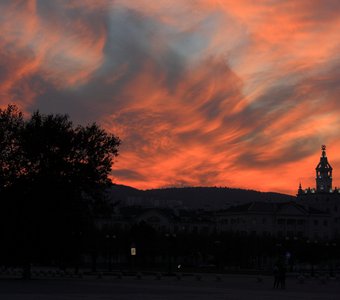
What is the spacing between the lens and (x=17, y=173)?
232ft

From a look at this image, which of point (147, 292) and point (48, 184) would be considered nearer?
point (147, 292)

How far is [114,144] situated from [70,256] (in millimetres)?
11003

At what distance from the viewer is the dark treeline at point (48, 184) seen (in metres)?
68.5

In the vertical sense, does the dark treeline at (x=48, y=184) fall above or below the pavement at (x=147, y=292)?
above

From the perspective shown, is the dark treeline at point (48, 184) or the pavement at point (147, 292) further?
the dark treeline at point (48, 184)

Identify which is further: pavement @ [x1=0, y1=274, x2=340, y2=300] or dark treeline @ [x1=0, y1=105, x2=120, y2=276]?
dark treeline @ [x1=0, y1=105, x2=120, y2=276]

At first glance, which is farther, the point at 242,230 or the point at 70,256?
the point at 242,230

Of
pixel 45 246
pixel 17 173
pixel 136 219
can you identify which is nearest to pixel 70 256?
pixel 45 246

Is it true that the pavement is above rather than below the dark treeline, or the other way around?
below

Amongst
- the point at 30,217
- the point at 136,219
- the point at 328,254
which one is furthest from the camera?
the point at 136,219

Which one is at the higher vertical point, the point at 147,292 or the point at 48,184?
the point at 48,184

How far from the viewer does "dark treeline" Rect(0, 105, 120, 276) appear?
2697 inches

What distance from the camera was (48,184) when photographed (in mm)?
68688

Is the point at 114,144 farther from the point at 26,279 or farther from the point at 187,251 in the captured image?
the point at 187,251
